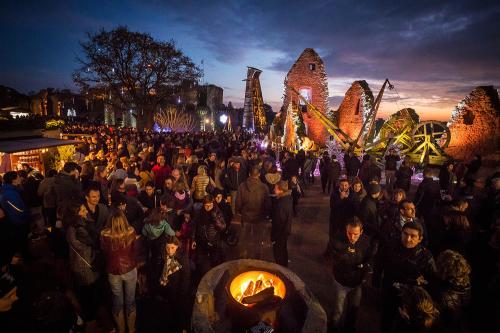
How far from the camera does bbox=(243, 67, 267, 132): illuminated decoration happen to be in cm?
2945

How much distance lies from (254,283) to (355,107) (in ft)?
76.2

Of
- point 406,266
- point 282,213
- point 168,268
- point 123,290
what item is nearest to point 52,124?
point 123,290

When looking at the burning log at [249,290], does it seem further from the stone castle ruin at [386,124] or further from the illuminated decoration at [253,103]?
the illuminated decoration at [253,103]

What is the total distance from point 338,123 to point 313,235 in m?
20.1

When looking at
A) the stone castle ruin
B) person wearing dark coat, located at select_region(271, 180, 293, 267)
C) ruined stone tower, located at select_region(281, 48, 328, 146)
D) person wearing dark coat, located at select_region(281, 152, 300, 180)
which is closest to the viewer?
person wearing dark coat, located at select_region(271, 180, 293, 267)

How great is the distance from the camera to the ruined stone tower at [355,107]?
74.6 feet

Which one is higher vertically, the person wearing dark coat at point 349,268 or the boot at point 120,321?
the person wearing dark coat at point 349,268

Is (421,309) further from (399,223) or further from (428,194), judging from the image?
(428,194)

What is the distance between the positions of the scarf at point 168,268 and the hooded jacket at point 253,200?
2065 millimetres

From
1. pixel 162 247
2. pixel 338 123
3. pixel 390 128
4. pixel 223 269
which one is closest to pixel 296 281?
pixel 223 269

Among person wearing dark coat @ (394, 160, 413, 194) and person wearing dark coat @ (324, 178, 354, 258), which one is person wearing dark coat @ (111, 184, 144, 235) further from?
person wearing dark coat @ (394, 160, 413, 194)

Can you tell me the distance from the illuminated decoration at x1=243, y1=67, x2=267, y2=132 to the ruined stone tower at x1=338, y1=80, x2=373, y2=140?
9.31 metres

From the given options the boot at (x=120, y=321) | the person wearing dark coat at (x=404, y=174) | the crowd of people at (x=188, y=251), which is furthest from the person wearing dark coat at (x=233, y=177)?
the person wearing dark coat at (x=404, y=174)

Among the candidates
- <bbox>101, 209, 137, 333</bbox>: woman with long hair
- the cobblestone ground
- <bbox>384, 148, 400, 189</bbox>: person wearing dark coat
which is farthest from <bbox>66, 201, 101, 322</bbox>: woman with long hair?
<bbox>384, 148, 400, 189</bbox>: person wearing dark coat
